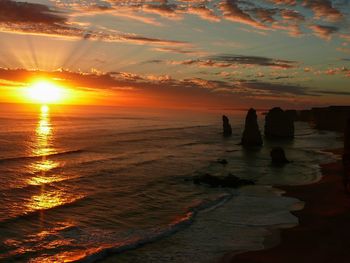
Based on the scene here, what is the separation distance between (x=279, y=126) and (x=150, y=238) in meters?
81.0

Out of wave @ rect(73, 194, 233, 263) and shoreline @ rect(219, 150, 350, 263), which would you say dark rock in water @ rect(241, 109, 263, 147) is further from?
wave @ rect(73, 194, 233, 263)

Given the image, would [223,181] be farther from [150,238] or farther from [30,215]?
[30,215]

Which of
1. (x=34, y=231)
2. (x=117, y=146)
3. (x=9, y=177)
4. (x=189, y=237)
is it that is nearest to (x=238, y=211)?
(x=189, y=237)

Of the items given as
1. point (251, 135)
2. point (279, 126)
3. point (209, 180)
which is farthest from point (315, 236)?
point (279, 126)

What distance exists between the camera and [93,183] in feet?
117

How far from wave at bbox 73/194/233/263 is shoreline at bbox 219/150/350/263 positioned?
429 centimetres

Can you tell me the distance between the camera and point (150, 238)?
2039cm

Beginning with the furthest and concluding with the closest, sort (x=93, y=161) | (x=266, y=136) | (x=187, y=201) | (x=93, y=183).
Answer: (x=266, y=136)
(x=93, y=161)
(x=93, y=183)
(x=187, y=201)

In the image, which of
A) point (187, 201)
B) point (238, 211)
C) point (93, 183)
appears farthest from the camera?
point (93, 183)

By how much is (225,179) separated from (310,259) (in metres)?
20.1

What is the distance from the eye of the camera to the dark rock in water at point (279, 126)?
96562 mm

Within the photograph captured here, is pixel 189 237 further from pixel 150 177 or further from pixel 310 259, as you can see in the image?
pixel 150 177

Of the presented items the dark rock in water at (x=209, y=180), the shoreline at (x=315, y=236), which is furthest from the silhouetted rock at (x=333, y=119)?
the shoreline at (x=315, y=236)

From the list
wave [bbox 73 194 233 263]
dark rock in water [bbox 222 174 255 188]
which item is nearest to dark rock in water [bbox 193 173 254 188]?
dark rock in water [bbox 222 174 255 188]
